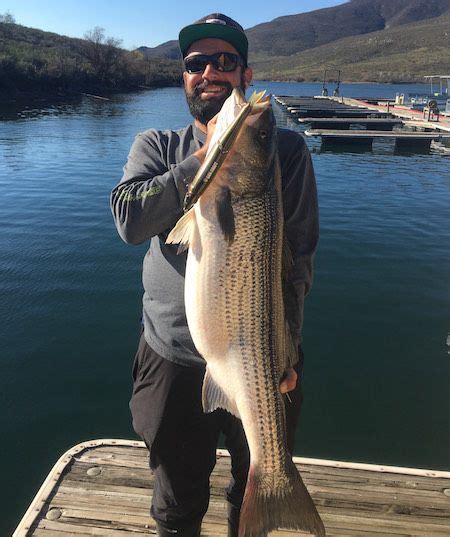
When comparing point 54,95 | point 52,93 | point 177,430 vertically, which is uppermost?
point 52,93

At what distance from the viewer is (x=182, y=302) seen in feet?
9.17

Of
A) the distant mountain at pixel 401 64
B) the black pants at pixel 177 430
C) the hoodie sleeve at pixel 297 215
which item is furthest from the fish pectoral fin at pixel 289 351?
the distant mountain at pixel 401 64

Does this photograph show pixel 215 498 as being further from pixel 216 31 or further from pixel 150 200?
pixel 216 31

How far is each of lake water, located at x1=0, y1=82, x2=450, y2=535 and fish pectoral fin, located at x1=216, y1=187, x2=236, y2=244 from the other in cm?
452

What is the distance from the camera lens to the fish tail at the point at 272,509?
2.57m

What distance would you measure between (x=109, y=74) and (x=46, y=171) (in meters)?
75.1

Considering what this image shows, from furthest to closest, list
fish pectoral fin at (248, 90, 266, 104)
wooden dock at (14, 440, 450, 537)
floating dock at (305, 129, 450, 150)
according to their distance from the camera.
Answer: floating dock at (305, 129, 450, 150)
wooden dock at (14, 440, 450, 537)
fish pectoral fin at (248, 90, 266, 104)

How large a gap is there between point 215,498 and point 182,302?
2.11 metres

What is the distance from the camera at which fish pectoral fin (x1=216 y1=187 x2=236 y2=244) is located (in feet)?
7.88

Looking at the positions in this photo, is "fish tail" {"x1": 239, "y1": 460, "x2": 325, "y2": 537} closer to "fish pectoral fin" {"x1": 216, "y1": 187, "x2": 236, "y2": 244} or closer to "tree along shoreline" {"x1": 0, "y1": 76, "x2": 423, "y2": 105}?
"fish pectoral fin" {"x1": 216, "y1": 187, "x2": 236, "y2": 244}

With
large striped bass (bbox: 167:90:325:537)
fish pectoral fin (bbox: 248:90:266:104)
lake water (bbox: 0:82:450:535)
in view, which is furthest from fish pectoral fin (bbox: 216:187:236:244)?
lake water (bbox: 0:82:450:535)

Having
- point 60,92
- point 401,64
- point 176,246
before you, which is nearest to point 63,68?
point 60,92

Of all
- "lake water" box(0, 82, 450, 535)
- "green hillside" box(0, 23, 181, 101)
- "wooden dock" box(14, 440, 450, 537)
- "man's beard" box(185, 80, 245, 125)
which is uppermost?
"green hillside" box(0, 23, 181, 101)

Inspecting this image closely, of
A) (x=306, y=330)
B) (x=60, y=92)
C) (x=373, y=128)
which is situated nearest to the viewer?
(x=306, y=330)
